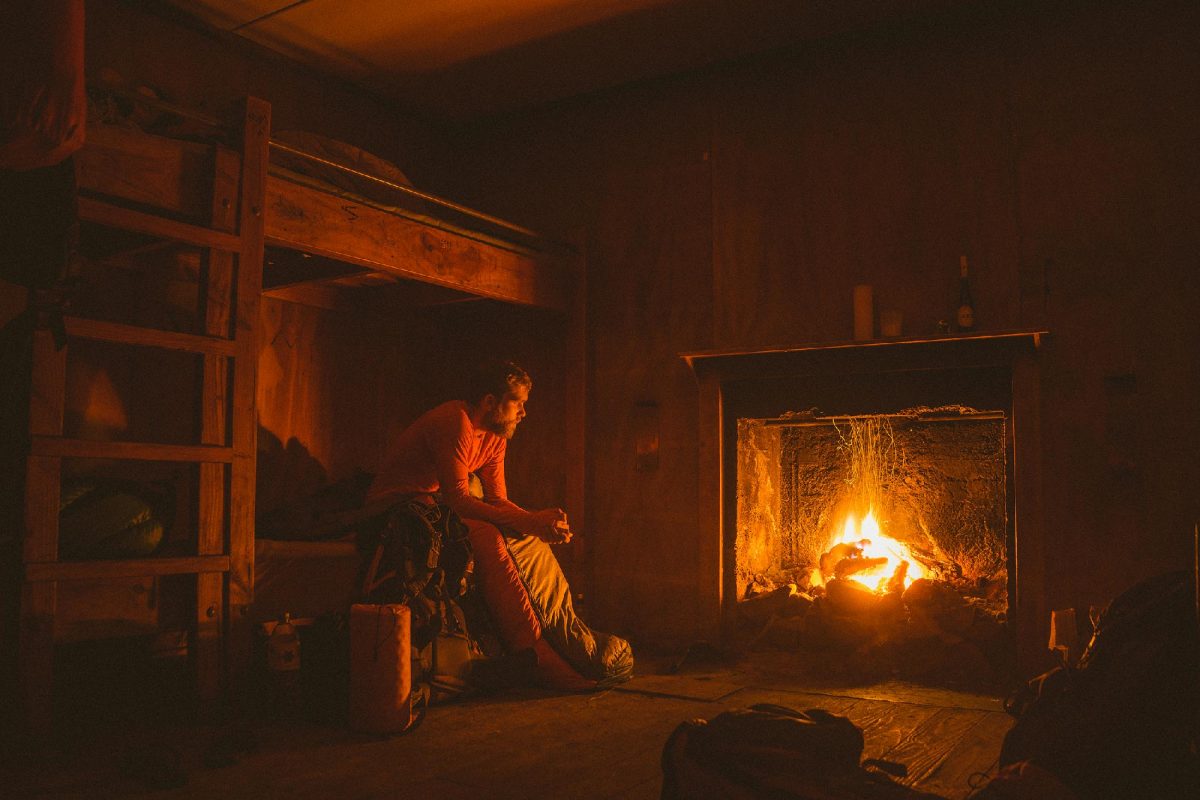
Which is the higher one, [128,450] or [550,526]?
[128,450]

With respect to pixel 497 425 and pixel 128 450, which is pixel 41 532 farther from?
pixel 497 425

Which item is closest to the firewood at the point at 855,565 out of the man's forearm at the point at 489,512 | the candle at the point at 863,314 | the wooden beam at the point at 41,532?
the candle at the point at 863,314

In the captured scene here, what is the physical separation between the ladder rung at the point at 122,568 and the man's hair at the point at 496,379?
1344mm

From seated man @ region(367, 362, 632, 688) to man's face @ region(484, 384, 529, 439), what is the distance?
0.07 feet

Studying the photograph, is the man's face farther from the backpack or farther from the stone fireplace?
the stone fireplace

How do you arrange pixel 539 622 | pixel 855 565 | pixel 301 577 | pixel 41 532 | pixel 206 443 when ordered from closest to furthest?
pixel 41 532, pixel 206 443, pixel 539 622, pixel 301 577, pixel 855 565

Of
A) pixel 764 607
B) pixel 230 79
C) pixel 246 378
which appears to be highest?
pixel 230 79

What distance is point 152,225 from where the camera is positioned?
3.33 metres

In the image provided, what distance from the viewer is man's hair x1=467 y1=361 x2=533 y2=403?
4293mm

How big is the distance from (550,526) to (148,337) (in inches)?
67.7

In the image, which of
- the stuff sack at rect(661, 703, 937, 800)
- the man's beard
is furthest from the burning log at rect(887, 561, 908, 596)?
the stuff sack at rect(661, 703, 937, 800)

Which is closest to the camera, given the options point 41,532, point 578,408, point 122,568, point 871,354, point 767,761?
point 767,761

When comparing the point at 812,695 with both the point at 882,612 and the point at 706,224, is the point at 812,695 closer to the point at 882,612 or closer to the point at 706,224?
the point at 882,612

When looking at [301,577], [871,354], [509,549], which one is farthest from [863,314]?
[301,577]
